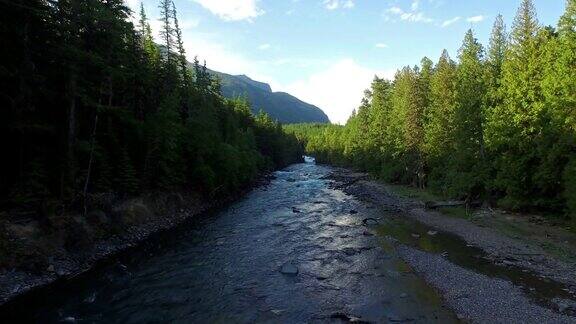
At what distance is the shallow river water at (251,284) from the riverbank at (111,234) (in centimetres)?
128

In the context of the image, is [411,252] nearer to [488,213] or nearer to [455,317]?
[455,317]

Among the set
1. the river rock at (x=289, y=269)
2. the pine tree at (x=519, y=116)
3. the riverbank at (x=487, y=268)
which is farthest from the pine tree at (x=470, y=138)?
the river rock at (x=289, y=269)

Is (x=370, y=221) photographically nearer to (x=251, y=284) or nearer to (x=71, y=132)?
(x=251, y=284)

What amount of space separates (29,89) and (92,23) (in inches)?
260

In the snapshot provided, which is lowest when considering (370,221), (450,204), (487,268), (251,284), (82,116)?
(251,284)

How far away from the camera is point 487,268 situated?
2445cm

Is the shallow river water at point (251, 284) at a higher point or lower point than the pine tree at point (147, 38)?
lower

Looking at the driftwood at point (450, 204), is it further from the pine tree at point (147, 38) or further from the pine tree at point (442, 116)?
the pine tree at point (147, 38)

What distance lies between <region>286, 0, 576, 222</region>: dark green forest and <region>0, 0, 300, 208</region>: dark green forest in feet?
93.8

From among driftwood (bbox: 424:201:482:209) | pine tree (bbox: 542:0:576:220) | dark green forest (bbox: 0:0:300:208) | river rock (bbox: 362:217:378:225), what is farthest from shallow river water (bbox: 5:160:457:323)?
pine tree (bbox: 542:0:576:220)

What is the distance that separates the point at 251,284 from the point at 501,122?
93.5ft

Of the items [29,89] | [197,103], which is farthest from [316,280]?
[197,103]

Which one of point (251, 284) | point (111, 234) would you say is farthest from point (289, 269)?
point (111, 234)

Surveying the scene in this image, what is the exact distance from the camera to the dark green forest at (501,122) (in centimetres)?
3138
